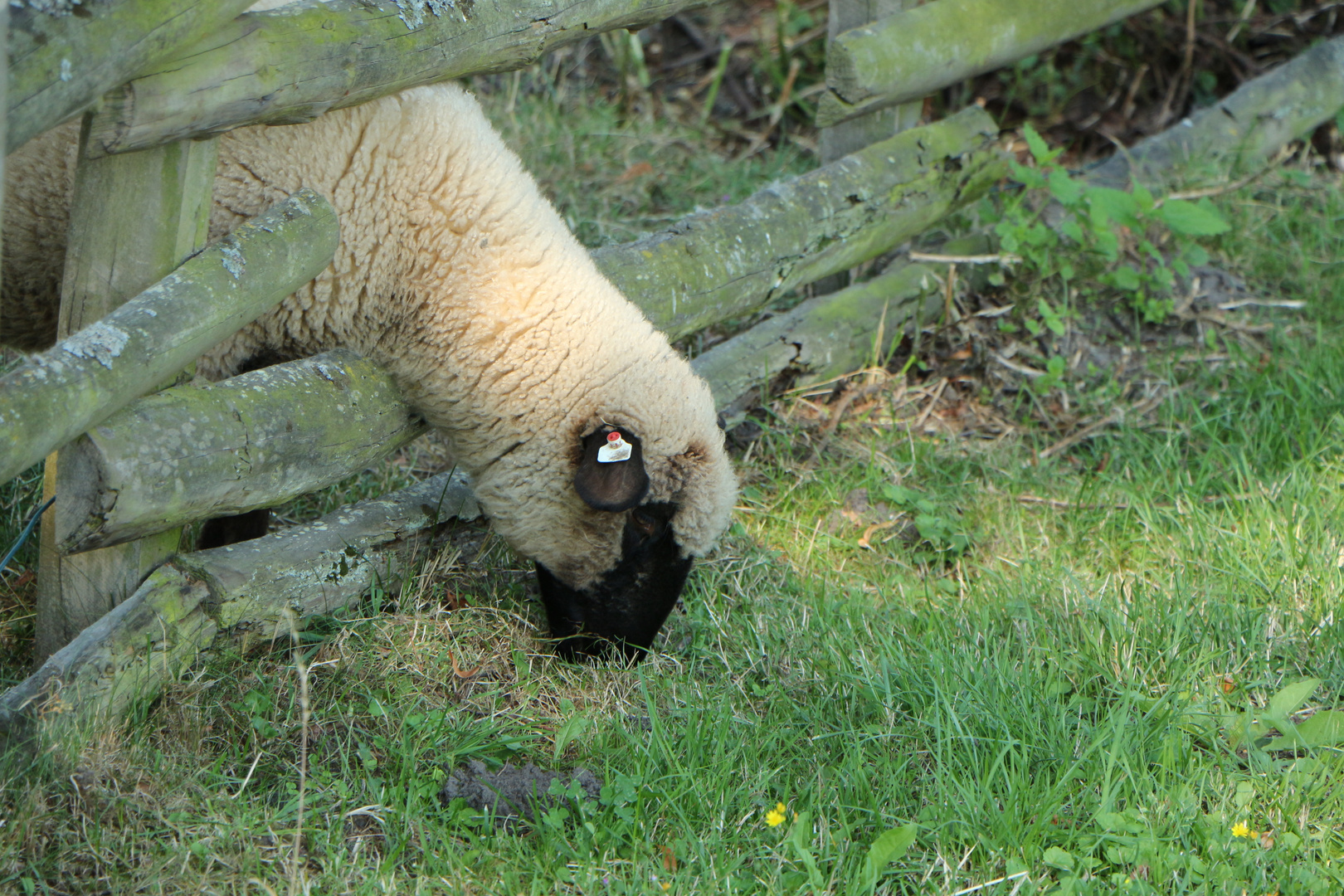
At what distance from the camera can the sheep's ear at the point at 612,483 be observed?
2965mm

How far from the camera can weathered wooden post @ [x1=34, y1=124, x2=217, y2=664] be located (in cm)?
232

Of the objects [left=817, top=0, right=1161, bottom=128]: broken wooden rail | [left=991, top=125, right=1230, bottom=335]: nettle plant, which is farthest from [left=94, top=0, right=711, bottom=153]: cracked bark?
[left=991, top=125, right=1230, bottom=335]: nettle plant

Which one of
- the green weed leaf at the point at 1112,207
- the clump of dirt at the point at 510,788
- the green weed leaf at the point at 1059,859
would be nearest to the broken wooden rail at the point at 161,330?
the clump of dirt at the point at 510,788

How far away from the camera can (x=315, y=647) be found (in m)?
2.88

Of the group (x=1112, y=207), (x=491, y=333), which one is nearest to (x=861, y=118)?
(x=1112, y=207)

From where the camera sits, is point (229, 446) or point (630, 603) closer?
point (229, 446)

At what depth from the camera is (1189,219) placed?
463 cm

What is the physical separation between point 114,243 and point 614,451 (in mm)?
1250

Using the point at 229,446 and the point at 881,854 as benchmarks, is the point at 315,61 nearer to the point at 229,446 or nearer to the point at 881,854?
the point at 229,446

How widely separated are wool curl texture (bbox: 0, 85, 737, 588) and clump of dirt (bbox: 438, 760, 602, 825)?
77 cm

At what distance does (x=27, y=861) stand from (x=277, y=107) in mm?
1547

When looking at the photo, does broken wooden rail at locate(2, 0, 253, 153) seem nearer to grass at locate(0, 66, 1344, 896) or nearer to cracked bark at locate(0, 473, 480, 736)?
cracked bark at locate(0, 473, 480, 736)

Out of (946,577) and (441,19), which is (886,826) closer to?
(946,577)

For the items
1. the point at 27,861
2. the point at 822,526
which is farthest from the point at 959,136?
the point at 27,861
